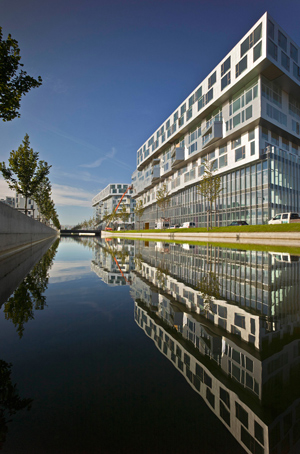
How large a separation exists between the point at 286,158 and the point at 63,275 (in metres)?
44.7

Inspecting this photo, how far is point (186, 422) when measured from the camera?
1.72m

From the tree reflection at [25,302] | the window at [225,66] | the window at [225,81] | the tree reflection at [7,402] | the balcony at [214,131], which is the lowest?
the tree reflection at [25,302]

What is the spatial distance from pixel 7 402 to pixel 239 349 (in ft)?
7.14

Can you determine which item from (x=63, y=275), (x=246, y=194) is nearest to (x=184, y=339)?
(x=63, y=275)

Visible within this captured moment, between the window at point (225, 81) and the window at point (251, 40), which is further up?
the window at point (251, 40)

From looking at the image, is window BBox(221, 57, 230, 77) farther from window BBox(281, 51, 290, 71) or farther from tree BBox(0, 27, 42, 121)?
tree BBox(0, 27, 42, 121)

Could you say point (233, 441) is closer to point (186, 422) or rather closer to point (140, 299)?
point (186, 422)

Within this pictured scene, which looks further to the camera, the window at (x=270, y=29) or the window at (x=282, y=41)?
the window at (x=282, y=41)

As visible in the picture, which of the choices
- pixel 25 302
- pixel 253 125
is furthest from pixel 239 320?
pixel 253 125

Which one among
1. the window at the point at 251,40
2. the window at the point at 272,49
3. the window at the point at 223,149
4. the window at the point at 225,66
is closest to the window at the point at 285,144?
the window at the point at 223,149

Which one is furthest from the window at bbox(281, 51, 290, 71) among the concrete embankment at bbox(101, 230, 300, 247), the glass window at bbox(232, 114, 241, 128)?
the concrete embankment at bbox(101, 230, 300, 247)

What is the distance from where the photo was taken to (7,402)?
190 centimetres

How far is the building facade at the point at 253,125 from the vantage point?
3862cm

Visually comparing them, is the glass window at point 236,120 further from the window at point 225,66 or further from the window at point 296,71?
the window at point 296,71
